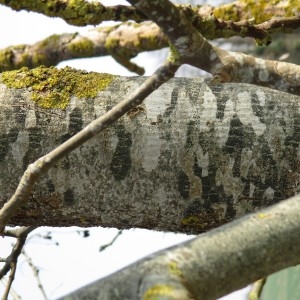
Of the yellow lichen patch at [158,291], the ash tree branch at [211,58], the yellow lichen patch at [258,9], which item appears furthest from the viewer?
the yellow lichen patch at [258,9]

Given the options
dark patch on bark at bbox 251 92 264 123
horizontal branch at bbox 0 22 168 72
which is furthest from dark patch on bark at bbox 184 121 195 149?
horizontal branch at bbox 0 22 168 72

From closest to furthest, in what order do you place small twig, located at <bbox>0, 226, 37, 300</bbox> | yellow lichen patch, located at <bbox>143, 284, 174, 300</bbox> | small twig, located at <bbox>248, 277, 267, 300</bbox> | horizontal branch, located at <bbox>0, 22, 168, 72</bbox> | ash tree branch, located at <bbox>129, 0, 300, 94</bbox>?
yellow lichen patch, located at <bbox>143, 284, 174, 300</bbox> < ash tree branch, located at <bbox>129, 0, 300, 94</bbox> < small twig, located at <bbox>248, 277, 267, 300</bbox> < small twig, located at <bbox>0, 226, 37, 300</bbox> < horizontal branch, located at <bbox>0, 22, 168, 72</bbox>

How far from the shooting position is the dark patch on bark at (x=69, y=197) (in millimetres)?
1141

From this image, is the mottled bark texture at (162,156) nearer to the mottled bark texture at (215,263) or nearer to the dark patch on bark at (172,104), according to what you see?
the dark patch on bark at (172,104)

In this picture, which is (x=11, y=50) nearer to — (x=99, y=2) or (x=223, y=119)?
(x=99, y=2)

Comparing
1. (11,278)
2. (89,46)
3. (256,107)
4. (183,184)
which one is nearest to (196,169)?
(183,184)

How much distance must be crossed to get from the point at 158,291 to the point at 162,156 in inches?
23.5

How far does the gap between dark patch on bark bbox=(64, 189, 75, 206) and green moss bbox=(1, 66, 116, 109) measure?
14cm

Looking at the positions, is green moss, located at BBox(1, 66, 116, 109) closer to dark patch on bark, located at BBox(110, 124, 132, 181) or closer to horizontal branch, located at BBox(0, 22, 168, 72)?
dark patch on bark, located at BBox(110, 124, 132, 181)

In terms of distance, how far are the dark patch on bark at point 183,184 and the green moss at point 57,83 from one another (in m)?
0.20

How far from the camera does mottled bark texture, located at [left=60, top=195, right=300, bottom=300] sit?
570 mm

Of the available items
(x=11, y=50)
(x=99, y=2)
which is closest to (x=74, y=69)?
(x=99, y=2)

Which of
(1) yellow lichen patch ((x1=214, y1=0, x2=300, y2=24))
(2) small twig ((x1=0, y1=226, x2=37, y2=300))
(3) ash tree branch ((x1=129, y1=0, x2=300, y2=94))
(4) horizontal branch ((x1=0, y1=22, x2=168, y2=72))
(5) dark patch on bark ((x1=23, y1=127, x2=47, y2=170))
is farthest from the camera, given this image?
(4) horizontal branch ((x1=0, y1=22, x2=168, y2=72))

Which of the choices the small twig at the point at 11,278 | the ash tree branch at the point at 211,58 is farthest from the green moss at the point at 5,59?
the ash tree branch at the point at 211,58
